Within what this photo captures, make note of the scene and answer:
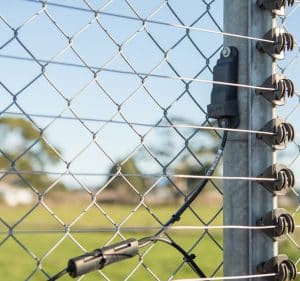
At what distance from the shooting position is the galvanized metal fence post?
75 cm

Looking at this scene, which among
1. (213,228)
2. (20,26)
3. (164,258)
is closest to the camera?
(20,26)

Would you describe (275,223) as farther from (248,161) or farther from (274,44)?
(274,44)

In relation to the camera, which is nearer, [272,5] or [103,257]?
[103,257]

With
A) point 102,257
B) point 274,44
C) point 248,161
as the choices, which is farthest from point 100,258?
point 274,44

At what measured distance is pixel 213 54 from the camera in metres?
0.81

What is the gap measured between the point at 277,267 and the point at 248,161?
14 centimetres

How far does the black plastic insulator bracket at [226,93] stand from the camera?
75 cm

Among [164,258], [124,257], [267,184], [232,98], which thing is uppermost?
[164,258]

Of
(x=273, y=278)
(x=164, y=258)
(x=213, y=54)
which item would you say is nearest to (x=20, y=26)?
(x=213, y=54)

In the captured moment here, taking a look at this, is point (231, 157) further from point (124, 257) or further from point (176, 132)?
point (124, 257)

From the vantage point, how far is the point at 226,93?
2.48ft

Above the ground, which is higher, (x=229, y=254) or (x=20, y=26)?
(x=20, y=26)

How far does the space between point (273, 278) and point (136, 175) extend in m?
0.24

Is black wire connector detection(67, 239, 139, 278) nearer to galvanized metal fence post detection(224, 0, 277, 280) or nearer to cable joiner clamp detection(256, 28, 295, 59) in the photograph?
galvanized metal fence post detection(224, 0, 277, 280)
